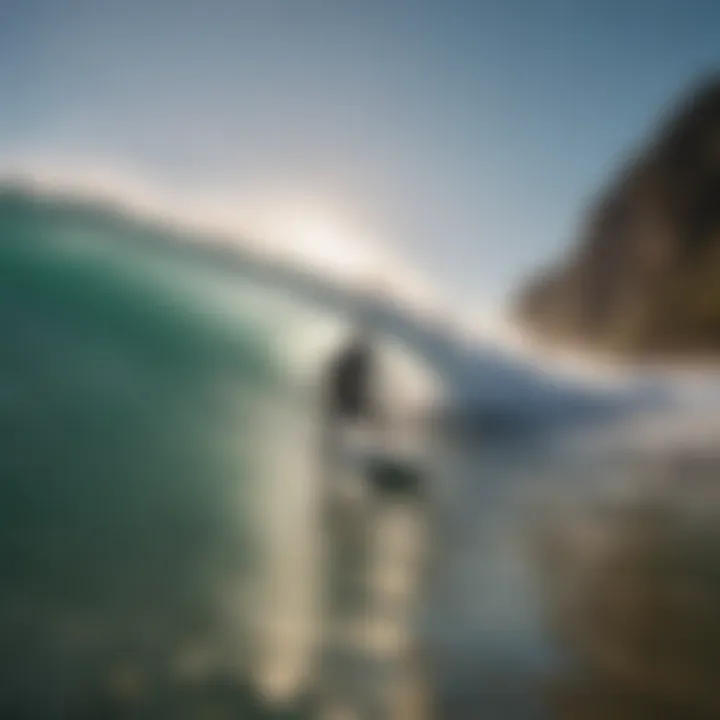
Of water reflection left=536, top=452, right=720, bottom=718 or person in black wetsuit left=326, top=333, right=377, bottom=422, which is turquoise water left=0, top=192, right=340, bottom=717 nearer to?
person in black wetsuit left=326, top=333, right=377, bottom=422

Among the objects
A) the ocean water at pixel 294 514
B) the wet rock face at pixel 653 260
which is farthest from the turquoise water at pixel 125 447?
the wet rock face at pixel 653 260

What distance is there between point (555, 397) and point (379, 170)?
42 centimetres

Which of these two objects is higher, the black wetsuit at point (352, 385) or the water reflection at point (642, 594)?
the black wetsuit at point (352, 385)

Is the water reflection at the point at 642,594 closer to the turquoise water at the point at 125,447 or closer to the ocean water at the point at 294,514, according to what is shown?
the ocean water at the point at 294,514

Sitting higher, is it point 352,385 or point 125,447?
point 352,385

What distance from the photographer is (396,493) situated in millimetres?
1391

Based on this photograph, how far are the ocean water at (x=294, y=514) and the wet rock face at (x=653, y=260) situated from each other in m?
0.08

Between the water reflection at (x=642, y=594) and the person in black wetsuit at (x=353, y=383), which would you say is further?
the person in black wetsuit at (x=353, y=383)

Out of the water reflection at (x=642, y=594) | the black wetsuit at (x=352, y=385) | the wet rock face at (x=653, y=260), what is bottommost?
the water reflection at (x=642, y=594)

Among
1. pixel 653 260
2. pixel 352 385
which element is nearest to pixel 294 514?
pixel 352 385

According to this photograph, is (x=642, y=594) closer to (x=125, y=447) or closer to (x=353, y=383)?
(x=353, y=383)

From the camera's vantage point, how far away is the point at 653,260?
149cm

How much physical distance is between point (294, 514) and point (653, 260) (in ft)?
2.12

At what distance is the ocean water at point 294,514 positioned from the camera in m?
1.25
